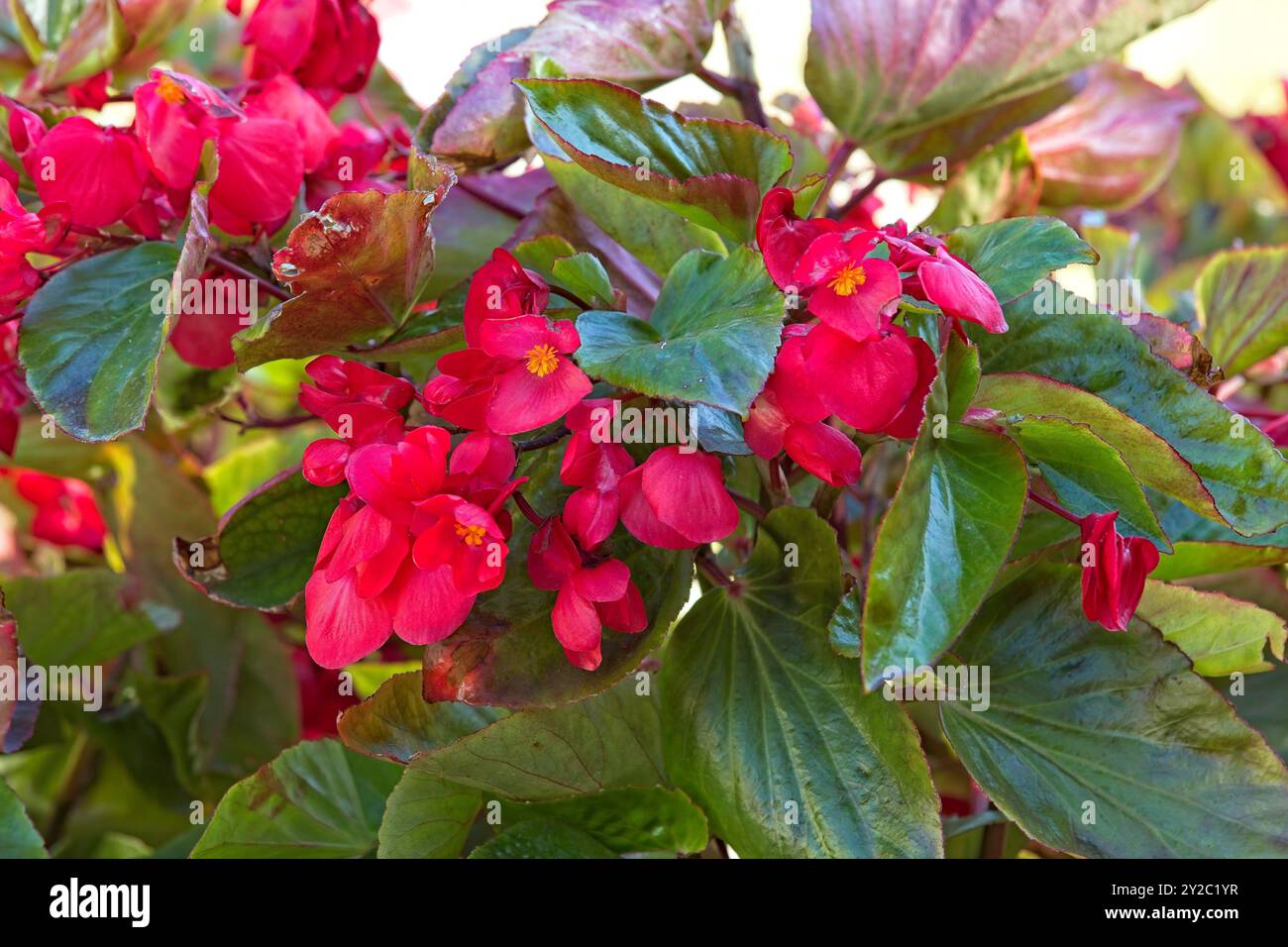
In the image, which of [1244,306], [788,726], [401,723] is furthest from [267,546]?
[1244,306]

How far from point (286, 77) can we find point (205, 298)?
97 mm

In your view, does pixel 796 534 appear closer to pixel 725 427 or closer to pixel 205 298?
pixel 725 427

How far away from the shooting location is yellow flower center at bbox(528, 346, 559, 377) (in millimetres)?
356

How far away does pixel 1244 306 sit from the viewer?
58 centimetres

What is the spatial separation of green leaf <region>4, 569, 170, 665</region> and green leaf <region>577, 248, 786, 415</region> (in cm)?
34

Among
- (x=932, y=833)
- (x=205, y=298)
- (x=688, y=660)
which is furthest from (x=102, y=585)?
(x=932, y=833)

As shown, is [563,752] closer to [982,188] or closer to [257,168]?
[257,168]

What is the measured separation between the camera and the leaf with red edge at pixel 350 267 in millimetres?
379

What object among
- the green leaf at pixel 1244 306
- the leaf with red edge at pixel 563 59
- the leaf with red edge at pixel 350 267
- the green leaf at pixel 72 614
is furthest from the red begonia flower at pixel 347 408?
the green leaf at pixel 1244 306

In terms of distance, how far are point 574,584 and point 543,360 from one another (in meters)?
0.07

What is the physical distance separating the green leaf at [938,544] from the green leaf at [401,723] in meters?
0.16

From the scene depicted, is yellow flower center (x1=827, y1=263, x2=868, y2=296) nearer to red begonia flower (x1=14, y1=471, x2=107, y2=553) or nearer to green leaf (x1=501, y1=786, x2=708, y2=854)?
green leaf (x1=501, y1=786, x2=708, y2=854)

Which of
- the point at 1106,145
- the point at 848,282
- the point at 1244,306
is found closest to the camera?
the point at 848,282
